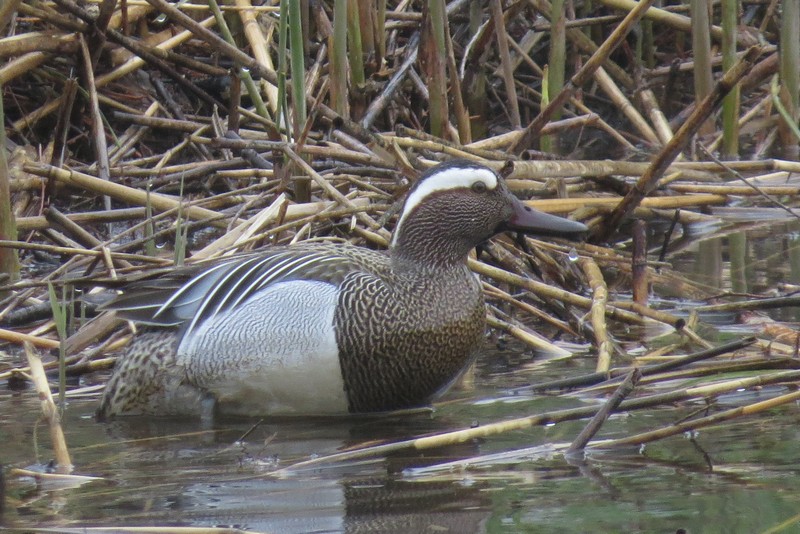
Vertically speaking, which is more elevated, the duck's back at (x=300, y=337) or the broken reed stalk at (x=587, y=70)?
the broken reed stalk at (x=587, y=70)

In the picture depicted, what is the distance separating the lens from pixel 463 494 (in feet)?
9.86

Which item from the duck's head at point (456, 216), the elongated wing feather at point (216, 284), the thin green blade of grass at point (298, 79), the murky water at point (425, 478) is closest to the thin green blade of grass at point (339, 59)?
the thin green blade of grass at point (298, 79)

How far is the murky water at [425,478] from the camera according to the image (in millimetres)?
2787

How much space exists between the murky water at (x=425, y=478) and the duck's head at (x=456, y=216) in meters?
0.61

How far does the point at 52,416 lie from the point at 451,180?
1.77m

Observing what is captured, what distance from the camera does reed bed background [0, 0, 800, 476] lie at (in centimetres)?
486

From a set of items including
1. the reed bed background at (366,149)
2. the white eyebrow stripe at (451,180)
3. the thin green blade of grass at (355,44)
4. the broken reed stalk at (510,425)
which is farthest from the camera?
the thin green blade of grass at (355,44)

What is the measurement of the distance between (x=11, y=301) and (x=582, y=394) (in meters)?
2.22

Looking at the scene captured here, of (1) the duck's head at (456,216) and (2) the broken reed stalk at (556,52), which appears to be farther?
(2) the broken reed stalk at (556,52)

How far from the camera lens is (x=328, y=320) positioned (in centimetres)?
413

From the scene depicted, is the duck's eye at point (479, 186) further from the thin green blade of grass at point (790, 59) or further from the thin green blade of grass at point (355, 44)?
the thin green blade of grass at point (790, 59)

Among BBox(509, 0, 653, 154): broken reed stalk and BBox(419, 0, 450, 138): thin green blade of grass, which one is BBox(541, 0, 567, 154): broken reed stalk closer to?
BBox(419, 0, 450, 138): thin green blade of grass

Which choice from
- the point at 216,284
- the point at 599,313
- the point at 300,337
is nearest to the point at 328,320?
the point at 300,337

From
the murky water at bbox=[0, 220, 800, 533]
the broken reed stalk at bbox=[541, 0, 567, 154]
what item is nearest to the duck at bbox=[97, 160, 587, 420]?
the murky water at bbox=[0, 220, 800, 533]
